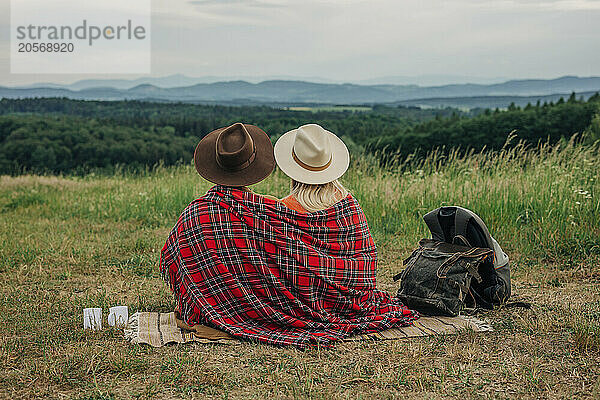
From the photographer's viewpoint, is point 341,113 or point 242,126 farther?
point 341,113

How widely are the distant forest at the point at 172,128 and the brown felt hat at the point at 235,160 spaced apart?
16724mm

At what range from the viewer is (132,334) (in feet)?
13.5

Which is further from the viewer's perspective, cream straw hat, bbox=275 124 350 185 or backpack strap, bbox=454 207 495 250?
backpack strap, bbox=454 207 495 250

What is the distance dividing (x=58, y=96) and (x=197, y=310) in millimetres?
34790

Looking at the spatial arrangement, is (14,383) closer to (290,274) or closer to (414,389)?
(290,274)

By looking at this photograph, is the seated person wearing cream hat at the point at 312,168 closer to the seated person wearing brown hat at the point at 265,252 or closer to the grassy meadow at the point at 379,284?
the seated person wearing brown hat at the point at 265,252

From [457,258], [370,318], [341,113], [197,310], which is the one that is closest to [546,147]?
[457,258]

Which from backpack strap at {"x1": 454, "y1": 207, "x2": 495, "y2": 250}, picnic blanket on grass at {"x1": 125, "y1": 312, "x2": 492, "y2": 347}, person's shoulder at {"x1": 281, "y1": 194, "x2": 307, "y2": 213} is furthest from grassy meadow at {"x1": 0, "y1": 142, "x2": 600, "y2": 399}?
person's shoulder at {"x1": 281, "y1": 194, "x2": 307, "y2": 213}

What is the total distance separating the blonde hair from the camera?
13.9 feet

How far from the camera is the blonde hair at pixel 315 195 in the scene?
13.9ft

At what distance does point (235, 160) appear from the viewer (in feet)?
13.5

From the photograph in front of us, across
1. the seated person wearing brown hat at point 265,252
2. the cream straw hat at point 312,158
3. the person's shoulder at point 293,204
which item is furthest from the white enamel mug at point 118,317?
the cream straw hat at point 312,158

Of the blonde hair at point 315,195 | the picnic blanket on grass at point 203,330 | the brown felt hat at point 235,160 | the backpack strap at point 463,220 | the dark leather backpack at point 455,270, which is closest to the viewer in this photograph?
the picnic blanket on grass at point 203,330

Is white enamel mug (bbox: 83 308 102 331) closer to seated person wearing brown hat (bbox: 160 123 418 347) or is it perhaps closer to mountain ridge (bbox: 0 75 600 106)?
seated person wearing brown hat (bbox: 160 123 418 347)
